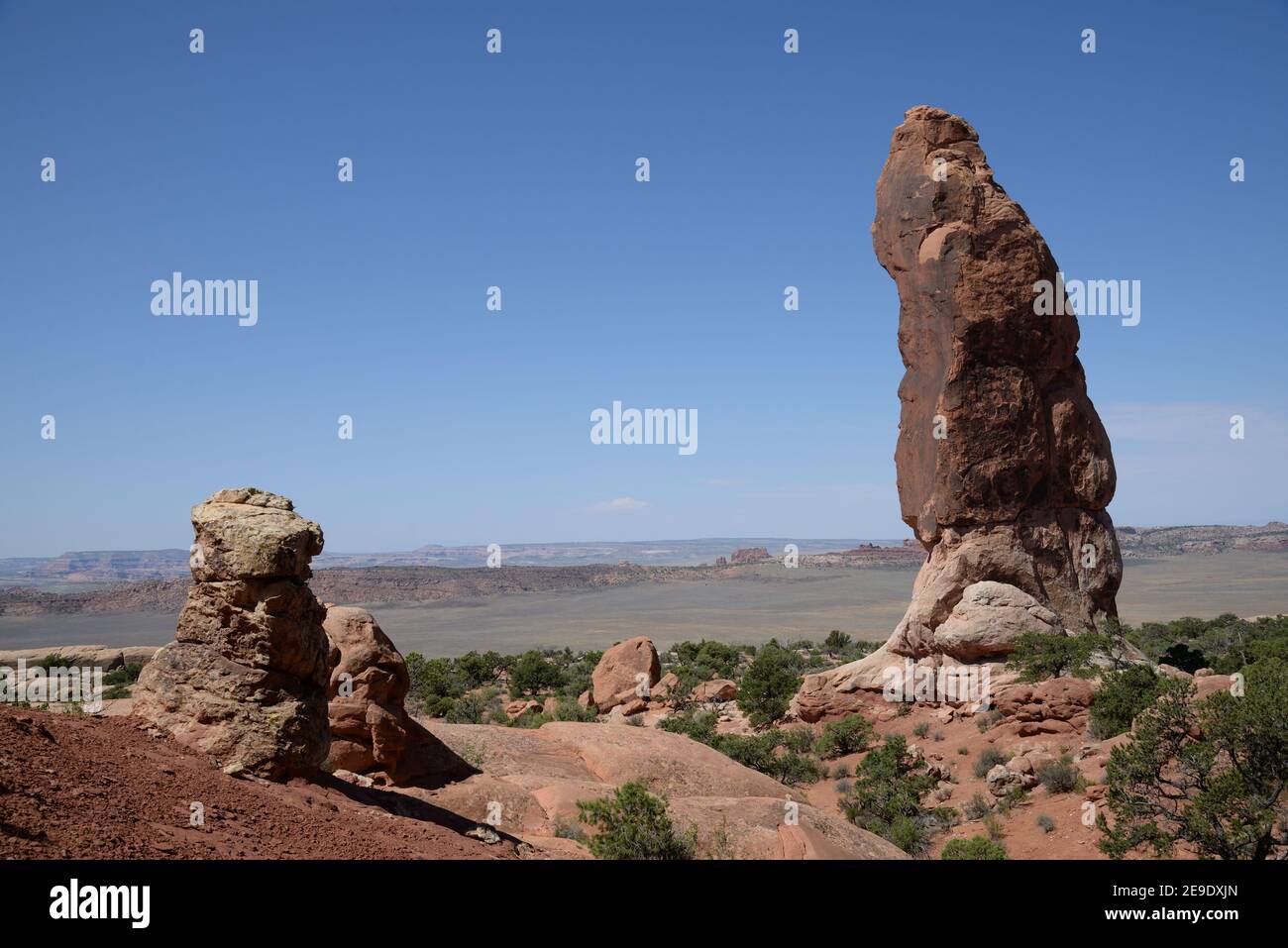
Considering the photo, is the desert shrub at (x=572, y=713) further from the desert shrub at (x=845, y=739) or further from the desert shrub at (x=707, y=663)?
the desert shrub at (x=845, y=739)

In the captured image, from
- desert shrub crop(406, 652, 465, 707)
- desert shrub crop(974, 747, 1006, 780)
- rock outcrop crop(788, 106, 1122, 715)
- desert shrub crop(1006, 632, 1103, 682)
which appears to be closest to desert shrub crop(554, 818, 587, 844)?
desert shrub crop(974, 747, 1006, 780)

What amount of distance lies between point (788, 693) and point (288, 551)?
20.1 metres

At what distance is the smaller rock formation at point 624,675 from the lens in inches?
1160

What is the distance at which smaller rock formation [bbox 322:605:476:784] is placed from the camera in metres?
13.0

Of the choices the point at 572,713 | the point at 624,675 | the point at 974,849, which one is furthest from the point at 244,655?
→ the point at 624,675

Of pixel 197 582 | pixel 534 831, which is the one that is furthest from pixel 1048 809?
pixel 197 582

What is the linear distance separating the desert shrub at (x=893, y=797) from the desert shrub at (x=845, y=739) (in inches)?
62.6

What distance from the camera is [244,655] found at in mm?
9422

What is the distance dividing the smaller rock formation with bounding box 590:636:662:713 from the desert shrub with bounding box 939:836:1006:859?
15693mm

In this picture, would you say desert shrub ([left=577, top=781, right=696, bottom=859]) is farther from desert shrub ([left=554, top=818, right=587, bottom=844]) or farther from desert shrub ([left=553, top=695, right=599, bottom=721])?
desert shrub ([left=553, top=695, right=599, bottom=721])

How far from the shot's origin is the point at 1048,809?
52.6 ft

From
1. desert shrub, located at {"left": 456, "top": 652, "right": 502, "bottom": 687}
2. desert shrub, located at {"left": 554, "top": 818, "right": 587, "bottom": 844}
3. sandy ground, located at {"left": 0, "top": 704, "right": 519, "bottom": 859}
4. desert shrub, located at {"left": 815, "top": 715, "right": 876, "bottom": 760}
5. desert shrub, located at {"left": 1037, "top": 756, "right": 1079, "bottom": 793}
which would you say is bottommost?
desert shrub, located at {"left": 456, "top": 652, "right": 502, "bottom": 687}

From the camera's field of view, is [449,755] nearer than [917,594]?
Yes
